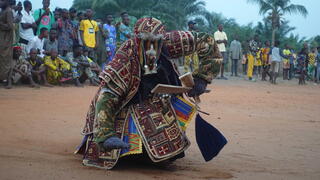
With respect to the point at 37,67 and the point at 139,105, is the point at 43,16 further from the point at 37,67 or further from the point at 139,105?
the point at 139,105

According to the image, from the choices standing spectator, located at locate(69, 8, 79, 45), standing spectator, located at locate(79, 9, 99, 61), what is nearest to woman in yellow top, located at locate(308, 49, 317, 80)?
standing spectator, located at locate(79, 9, 99, 61)

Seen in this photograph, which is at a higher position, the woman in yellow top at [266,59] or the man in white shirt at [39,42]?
the man in white shirt at [39,42]

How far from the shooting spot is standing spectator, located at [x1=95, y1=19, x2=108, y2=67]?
14.3 m

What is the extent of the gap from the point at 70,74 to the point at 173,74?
8567 millimetres

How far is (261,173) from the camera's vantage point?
4328 mm

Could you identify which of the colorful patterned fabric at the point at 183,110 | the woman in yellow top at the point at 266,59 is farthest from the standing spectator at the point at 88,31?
the colorful patterned fabric at the point at 183,110

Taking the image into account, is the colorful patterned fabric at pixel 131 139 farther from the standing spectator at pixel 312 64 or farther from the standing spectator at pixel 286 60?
the standing spectator at pixel 312 64

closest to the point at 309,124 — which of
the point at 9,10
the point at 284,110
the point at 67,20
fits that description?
the point at 284,110

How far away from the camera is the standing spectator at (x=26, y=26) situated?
11.7m

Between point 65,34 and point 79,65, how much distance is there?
999mm

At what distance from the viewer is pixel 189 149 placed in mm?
5434

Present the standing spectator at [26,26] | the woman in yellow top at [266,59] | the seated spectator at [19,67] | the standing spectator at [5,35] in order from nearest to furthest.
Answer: the standing spectator at [5,35]
the seated spectator at [19,67]
the standing spectator at [26,26]
the woman in yellow top at [266,59]

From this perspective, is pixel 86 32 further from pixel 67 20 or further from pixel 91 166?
pixel 91 166

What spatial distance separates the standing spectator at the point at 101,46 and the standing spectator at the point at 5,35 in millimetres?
4378
